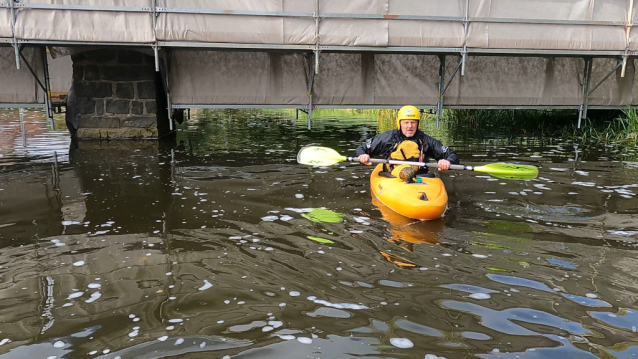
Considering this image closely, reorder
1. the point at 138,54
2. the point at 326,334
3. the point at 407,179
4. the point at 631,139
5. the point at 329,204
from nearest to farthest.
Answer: the point at 326,334 < the point at 407,179 < the point at 329,204 < the point at 138,54 < the point at 631,139

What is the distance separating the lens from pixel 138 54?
908cm

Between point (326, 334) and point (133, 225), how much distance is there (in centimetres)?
261

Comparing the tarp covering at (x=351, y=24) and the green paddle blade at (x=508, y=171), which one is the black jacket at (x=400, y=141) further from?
the tarp covering at (x=351, y=24)

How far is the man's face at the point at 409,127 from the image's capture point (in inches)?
215

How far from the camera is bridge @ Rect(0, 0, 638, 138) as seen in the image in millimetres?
8039

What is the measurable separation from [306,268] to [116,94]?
7165 mm

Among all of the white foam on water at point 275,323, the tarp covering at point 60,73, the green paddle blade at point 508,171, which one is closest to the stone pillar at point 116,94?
the tarp covering at point 60,73

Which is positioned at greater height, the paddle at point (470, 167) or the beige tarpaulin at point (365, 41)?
the beige tarpaulin at point (365, 41)

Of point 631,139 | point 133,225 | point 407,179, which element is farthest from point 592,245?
point 631,139

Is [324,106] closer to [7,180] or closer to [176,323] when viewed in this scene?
[7,180]

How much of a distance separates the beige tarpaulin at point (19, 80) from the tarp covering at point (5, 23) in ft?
3.10

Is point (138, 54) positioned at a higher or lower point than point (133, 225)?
higher

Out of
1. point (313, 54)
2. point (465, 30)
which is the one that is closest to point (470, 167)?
point (465, 30)

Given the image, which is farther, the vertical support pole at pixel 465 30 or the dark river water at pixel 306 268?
the vertical support pole at pixel 465 30
